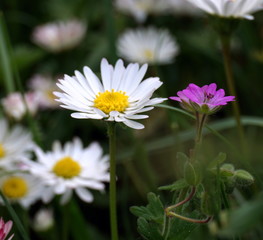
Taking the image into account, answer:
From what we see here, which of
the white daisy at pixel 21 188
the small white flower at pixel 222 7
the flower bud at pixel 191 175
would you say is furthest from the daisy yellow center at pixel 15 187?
the flower bud at pixel 191 175

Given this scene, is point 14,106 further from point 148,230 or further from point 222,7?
point 148,230

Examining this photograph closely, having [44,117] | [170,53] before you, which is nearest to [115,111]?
[44,117]

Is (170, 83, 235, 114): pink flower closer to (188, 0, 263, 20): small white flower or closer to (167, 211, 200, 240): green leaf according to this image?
(167, 211, 200, 240): green leaf

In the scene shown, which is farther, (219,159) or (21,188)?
(21,188)

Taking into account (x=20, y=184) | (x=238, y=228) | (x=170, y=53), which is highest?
(x=170, y=53)

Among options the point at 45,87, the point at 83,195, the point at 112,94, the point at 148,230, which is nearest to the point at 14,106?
the point at 83,195

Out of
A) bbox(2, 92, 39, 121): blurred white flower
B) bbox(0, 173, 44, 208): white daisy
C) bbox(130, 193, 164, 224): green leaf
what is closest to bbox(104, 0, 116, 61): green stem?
bbox(2, 92, 39, 121): blurred white flower

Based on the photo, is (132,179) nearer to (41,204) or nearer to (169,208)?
(41,204)
